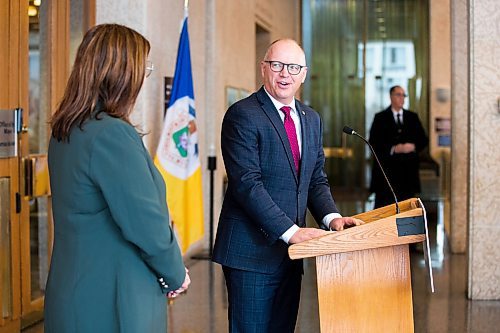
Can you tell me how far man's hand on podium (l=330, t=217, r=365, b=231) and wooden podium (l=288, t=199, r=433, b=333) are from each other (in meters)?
0.20

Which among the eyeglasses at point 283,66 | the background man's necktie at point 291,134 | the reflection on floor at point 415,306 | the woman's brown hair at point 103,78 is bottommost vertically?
the reflection on floor at point 415,306

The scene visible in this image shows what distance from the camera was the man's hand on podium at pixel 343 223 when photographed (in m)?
3.77

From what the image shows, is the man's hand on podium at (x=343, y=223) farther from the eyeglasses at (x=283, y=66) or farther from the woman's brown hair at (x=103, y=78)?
the woman's brown hair at (x=103, y=78)

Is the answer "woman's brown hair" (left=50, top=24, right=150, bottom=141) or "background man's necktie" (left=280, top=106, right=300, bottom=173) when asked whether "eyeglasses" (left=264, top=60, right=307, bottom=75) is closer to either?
"background man's necktie" (left=280, top=106, right=300, bottom=173)

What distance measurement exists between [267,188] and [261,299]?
0.49 m

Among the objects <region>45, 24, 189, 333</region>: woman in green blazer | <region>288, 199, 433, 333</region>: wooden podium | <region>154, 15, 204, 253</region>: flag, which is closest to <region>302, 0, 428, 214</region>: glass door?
<region>154, 15, 204, 253</region>: flag

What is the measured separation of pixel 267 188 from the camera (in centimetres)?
388

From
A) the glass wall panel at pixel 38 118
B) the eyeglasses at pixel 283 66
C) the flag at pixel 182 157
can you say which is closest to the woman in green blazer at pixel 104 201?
the eyeglasses at pixel 283 66

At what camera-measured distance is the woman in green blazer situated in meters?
Result: 2.84

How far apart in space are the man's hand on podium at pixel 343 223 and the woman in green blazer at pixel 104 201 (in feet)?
3.53

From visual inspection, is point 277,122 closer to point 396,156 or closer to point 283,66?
point 283,66

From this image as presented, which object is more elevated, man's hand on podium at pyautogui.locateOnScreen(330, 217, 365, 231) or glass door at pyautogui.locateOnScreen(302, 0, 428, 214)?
glass door at pyautogui.locateOnScreen(302, 0, 428, 214)

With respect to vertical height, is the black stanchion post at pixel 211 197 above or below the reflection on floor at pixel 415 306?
above

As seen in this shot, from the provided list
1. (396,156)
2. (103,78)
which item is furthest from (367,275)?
(396,156)
